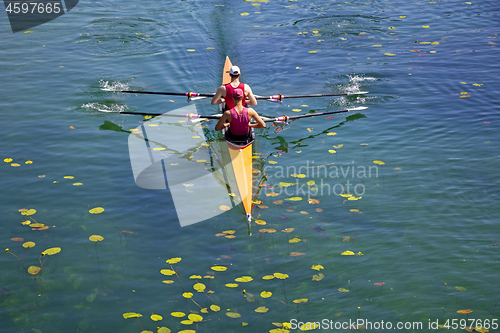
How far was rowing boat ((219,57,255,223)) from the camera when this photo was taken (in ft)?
24.8

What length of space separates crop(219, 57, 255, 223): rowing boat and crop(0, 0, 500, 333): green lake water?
298 millimetres

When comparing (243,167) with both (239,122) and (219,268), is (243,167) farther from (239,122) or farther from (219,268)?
(219,268)

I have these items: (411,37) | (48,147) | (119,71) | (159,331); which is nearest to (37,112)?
(48,147)

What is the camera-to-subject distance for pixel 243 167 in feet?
27.1

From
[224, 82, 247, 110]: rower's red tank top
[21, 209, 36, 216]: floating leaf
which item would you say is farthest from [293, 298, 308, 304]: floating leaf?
[224, 82, 247, 110]: rower's red tank top

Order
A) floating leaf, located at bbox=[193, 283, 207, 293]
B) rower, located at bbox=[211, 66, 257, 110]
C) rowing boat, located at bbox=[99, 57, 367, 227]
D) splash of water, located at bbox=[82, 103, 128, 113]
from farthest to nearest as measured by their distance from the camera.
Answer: splash of water, located at bbox=[82, 103, 128, 113]
rower, located at bbox=[211, 66, 257, 110]
rowing boat, located at bbox=[99, 57, 367, 227]
floating leaf, located at bbox=[193, 283, 207, 293]

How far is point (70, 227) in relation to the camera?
729cm

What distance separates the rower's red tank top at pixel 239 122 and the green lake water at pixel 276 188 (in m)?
0.80

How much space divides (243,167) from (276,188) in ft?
2.63

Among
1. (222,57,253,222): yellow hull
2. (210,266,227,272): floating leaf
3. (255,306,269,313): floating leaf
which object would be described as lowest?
(255,306,269,313): floating leaf

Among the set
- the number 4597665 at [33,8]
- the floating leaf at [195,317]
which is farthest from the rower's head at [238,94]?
the number 4597665 at [33,8]

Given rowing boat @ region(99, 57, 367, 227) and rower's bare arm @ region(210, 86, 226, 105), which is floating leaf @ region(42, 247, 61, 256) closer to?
rowing boat @ region(99, 57, 367, 227)

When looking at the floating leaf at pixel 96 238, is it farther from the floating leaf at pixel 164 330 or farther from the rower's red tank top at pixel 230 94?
the rower's red tank top at pixel 230 94

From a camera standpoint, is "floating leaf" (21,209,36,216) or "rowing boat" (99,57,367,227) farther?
"rowing boat" (99,57,367,227)
